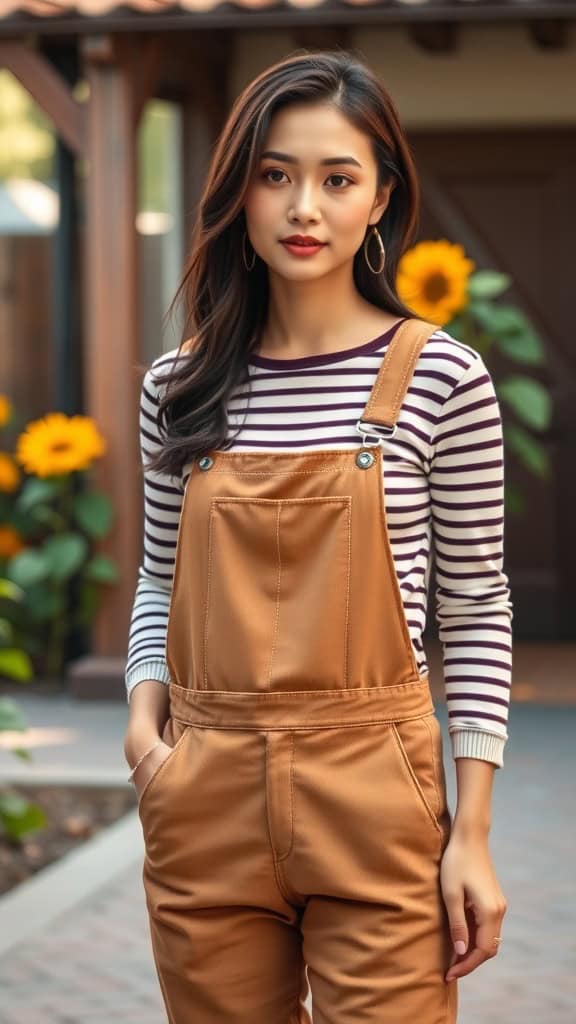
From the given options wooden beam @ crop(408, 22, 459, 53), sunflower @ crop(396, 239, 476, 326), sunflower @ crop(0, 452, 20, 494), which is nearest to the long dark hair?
sunflower @ crop(396, 239, 476, 326)

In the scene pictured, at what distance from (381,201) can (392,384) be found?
12.3 inches

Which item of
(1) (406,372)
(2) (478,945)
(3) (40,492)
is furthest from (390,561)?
(3) (40,492)

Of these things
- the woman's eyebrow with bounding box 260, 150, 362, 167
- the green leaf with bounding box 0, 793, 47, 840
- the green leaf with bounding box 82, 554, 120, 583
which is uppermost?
the woman's eyebrow with bounding box 260, 150, 362, 167

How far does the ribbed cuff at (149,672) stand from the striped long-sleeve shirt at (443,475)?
14.3 inches

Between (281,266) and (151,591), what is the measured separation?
51 centimetres

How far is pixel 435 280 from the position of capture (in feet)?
25.7

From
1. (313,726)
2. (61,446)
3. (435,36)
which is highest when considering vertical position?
(435,36)

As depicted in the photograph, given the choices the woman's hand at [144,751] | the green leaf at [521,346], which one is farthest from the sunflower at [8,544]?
the woman's hand at [144,751]

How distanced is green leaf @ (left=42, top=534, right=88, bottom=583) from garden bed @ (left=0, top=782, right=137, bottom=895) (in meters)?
1.99

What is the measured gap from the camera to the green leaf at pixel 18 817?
17.5 feet

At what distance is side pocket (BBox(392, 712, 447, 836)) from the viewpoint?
83.7 inches

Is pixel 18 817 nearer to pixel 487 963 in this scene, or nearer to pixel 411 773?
pixel 487 963

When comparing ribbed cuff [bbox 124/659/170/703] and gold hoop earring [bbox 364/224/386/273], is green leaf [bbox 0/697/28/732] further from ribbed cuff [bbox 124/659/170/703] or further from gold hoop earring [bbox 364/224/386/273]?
gold hoop earring [bbox 364/224/386/273]

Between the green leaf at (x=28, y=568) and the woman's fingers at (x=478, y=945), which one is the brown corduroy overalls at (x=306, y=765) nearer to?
the woman's fingers at (x=478, y=945)
